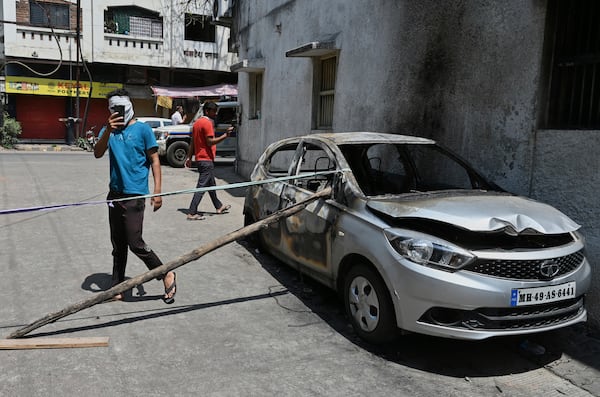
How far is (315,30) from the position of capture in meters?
9.44

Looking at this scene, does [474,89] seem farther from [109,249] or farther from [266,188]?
[109,249]

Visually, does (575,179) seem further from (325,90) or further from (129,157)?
(325,90)

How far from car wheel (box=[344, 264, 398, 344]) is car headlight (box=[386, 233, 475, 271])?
1.12 ft

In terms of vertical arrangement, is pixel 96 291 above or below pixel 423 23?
below

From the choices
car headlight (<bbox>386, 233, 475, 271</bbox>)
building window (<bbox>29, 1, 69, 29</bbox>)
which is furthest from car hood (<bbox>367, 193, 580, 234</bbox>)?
building window (<bbox>29, 1, 69, 29</bbox>)

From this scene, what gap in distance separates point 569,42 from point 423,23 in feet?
6.63

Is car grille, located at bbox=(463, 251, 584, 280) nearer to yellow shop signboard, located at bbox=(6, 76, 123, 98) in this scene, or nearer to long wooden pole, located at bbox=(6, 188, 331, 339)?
long wooden pole, located at bbox=(6, 188, 331, 339)

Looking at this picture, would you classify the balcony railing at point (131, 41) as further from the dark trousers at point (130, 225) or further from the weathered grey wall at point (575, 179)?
the weathered grey wall at point (575, 179)

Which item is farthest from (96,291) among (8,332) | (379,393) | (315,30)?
(315,30)

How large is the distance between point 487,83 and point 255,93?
337 inches

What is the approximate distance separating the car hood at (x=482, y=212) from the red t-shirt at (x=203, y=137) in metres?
4.86

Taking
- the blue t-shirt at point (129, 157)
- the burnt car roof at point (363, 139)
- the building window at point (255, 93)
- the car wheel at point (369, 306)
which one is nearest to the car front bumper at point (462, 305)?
the car wheel at point (369, 306)

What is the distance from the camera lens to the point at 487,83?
5.55 m

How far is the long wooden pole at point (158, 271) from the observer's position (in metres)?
3.91
